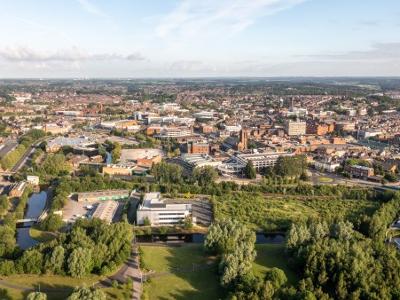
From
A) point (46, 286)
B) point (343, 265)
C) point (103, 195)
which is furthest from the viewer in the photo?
point (103, 195)

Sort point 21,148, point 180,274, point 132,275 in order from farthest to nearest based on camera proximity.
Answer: point 21,148, point 180,274, point 132,275

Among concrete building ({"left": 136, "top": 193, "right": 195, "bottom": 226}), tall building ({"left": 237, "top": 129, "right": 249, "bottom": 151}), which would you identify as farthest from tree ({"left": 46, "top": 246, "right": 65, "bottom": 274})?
tall building ({"left": 237, "top": 129, "right": 249, "bottom": 151})

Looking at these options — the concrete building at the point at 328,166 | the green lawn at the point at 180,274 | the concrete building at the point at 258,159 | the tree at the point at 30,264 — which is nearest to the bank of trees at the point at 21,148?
the concrete building at the point at 258,159

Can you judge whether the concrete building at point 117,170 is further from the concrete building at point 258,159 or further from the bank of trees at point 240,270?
the bank of trees at point 240,270

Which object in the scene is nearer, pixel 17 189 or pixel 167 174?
pixel 17 189

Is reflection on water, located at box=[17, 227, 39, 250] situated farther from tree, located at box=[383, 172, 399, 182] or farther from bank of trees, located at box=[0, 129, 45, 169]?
tree, located at box=[383, 172, 399, 182]

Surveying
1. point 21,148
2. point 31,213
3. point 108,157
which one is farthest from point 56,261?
point 21,148

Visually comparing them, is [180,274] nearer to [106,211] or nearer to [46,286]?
[46,286]

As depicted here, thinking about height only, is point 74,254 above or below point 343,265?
above
